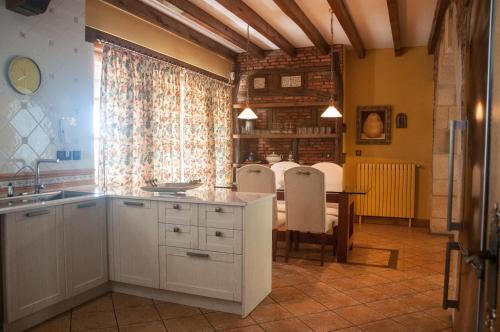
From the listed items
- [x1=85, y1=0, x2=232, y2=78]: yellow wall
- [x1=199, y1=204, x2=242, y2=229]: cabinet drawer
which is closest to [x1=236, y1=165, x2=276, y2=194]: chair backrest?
[x1=199, y1=204, x2=242, y2=229]: cabinet drawer

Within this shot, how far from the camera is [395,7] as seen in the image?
4430mm

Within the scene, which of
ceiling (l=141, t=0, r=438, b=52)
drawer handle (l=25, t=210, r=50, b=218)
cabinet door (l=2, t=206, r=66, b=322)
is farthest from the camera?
ceiling (l=141, t=0, r=438, b=52)

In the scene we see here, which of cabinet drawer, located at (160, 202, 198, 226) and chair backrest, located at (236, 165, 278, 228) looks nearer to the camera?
cabinet drawer, located at (160, 202, 198, 226)

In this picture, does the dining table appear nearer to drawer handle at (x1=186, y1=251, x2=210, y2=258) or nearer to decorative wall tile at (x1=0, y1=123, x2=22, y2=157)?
drawer handle at (x1=186, y1=251, x2=210, y2=258)

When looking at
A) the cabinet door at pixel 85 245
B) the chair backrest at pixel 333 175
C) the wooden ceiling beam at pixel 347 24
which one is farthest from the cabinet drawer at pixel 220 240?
the wooden ceiling beam at pixel 347 24

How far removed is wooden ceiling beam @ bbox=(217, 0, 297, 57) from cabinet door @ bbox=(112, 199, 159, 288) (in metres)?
2.40

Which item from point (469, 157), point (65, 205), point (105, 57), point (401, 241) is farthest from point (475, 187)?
point (401, 241)

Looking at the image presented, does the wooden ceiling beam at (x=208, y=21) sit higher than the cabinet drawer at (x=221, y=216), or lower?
higher

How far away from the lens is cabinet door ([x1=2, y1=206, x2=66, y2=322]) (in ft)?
8.50

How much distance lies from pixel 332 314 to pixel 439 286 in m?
1.28

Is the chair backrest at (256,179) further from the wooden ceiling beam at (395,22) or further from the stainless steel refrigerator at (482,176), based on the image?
the stainless steel refrigerator at (482,176)

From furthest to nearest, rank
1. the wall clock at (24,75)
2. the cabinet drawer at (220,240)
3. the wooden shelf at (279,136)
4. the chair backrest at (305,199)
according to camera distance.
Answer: the wooden shelf at (279,136), the chair backrest at (305,199), the wall clock at (24,75), the cabinet drawer at (220,240)

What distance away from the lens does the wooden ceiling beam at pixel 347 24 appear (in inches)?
174

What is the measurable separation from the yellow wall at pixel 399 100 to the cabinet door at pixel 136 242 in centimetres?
450
